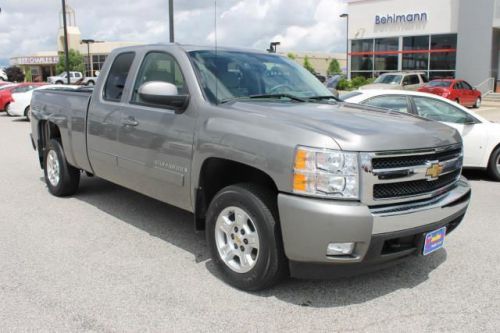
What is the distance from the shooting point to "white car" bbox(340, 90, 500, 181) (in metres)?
8.45

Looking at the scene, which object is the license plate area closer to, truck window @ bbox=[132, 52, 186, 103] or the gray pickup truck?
the gray pickup truck

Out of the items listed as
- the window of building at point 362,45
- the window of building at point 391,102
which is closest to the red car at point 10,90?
the window of building at point 391,102

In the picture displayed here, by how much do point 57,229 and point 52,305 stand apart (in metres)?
2.00

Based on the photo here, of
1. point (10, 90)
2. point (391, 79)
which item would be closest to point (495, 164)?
point (391, 79)

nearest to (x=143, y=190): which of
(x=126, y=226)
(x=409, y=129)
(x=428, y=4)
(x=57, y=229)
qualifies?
(x=126, y=226)

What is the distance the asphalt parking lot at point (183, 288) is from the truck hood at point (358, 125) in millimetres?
1178

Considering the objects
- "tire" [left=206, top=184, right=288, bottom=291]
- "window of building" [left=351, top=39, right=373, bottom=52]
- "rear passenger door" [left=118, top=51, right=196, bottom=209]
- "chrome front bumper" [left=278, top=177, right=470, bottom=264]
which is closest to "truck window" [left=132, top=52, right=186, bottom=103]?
"rear passenger door" [left=118, top=51, right=196, bottom=209]

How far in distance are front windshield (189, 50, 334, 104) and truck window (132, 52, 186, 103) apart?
205mm

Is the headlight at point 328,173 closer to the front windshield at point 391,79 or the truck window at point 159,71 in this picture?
the truck window at point 159,71

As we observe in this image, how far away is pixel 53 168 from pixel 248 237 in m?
4.19

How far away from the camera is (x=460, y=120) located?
8.54m

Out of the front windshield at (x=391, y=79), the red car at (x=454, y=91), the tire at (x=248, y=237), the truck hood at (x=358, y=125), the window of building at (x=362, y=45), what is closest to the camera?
the truck hood at (x=358, y=125)

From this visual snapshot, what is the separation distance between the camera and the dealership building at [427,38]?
3472cm

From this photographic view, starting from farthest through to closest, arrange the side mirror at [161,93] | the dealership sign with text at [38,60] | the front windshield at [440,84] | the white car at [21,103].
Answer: the dealership sign with text at [38,60]
the front windshield at [440,84]
the white car at [21,103]
the side mirror at [161,93]
